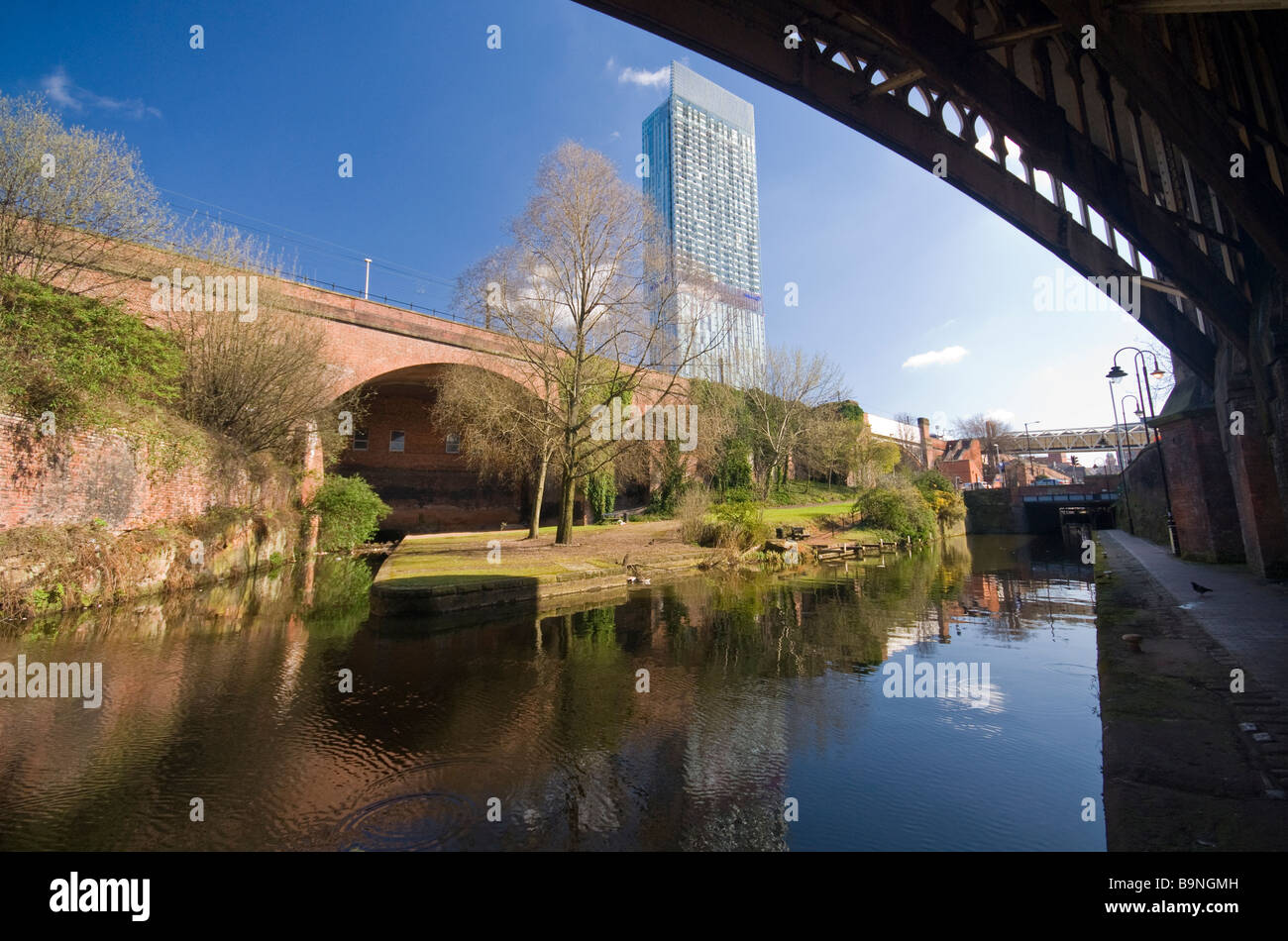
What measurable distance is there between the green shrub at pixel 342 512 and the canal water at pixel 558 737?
12.8 metres

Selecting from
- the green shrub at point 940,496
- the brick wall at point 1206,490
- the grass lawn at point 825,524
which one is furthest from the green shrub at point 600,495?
the brick wall at point 1206,490

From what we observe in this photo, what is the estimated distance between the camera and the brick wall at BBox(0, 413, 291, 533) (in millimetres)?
8094

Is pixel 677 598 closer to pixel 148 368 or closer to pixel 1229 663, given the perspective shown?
pixel 1229 663

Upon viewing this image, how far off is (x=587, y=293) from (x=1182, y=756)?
1521cm

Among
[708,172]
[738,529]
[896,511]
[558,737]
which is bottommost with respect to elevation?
[558,737]

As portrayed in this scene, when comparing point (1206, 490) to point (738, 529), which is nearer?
point (1206, 490)

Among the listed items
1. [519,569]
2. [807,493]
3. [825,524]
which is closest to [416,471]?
[519,569]

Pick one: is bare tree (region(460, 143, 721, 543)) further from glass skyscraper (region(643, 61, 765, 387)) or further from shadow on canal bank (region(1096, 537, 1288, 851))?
glass skyscraper (region(643, 61, 765, 387))

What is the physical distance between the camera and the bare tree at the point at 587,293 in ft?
49.9

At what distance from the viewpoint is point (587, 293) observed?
51.5 feet

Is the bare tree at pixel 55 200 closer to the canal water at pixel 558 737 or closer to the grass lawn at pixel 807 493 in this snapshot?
the canal water at pixel 558 737

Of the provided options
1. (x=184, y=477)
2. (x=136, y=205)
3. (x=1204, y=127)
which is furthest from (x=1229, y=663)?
(x=136, y=205)

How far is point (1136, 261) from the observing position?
7512mm

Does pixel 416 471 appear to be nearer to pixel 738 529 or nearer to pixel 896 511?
pixel 738 529
